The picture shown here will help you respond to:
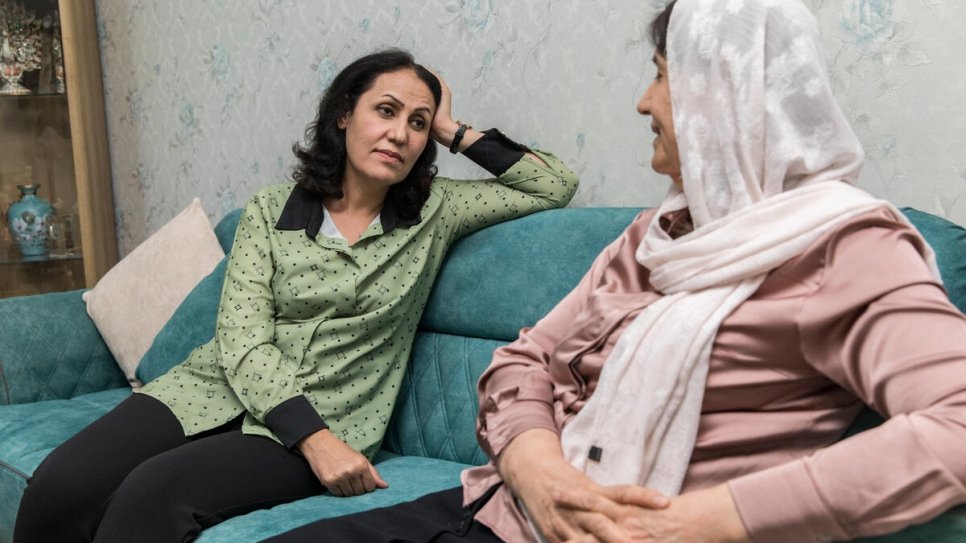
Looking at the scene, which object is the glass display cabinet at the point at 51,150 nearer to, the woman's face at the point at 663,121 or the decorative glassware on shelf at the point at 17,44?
the decorative glassware on shelf at the point at 17,44

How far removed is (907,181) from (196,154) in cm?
241

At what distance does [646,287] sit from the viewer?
1267 millimetres

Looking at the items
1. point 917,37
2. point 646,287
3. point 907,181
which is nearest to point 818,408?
point 646,287

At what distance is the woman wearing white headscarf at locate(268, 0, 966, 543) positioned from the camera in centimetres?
89

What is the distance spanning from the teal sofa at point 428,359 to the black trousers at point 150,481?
53 millimetres

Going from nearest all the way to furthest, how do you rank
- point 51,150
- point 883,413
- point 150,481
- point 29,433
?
point 883,413
point 150,481
point 29,433
point 51,150

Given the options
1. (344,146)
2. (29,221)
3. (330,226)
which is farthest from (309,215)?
(29,221)

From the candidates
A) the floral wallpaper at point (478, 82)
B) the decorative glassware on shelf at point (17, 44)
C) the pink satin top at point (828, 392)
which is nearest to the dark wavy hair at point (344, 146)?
the floral wallpaper at point (478, 82)

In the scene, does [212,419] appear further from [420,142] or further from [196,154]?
[196,154]

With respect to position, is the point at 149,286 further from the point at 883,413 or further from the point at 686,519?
the point at 883,413

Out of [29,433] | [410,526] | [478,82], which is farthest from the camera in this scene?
[478,82]

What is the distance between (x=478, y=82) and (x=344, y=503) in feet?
3.69

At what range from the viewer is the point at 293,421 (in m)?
1.73

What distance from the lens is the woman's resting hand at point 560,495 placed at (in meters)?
1.02
